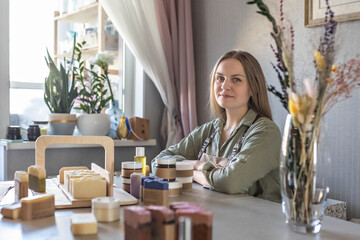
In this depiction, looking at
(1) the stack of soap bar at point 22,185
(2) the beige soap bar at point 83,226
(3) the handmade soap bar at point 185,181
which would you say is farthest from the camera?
(3) the handmade soap bar at point 185,181

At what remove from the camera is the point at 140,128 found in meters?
2.72

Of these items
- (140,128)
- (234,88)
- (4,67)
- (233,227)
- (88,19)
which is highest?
(88,19)

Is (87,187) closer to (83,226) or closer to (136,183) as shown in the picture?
(136,183)

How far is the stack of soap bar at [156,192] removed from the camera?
1083mm

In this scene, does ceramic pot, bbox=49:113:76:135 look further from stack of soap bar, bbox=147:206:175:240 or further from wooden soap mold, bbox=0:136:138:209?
stack of soap bar, bbox=147:206:175:240

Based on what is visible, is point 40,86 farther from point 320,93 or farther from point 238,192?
point 320,93

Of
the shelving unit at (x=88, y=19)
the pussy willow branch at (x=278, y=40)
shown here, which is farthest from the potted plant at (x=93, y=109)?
the pussy willow branch at (x=278, y=40)

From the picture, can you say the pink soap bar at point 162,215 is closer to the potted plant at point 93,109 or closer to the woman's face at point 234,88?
the woman's face at point 234,88

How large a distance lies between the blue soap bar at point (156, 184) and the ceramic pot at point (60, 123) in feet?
4.93

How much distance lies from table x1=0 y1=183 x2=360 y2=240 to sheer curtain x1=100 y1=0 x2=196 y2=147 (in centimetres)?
170

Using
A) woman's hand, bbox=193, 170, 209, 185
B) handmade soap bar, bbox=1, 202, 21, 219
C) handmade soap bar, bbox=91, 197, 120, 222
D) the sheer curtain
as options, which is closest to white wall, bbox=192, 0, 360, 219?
the sheer curtain

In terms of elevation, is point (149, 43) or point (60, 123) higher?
point (149, 43)

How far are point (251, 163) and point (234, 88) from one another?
0.43 m

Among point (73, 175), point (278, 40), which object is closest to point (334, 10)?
point (278, 40)
